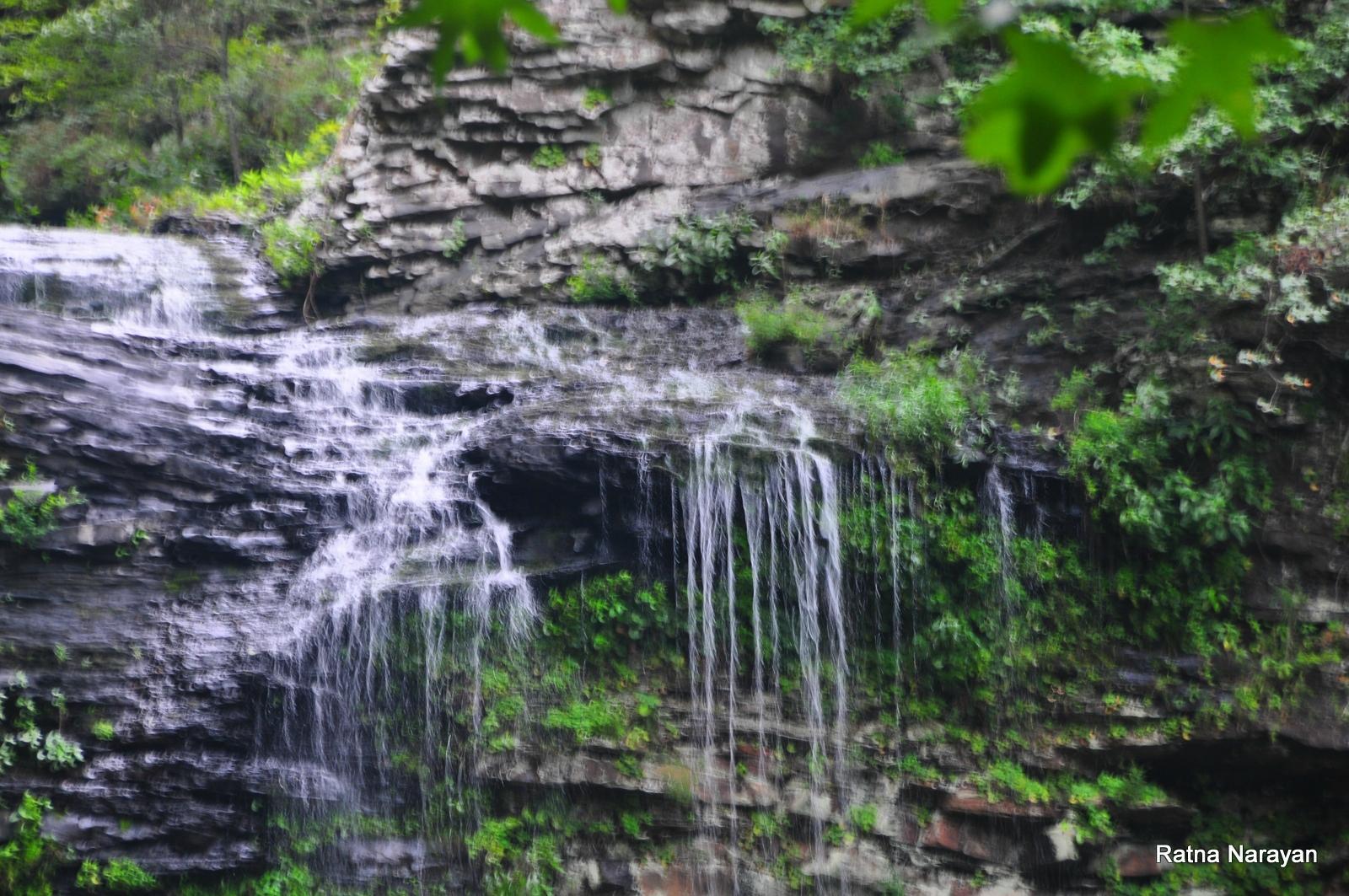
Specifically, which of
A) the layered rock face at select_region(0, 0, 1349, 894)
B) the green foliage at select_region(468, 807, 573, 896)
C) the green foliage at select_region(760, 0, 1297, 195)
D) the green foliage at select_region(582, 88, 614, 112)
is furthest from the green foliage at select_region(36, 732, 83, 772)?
the green foliage at select_region(582, 88, 614, 112)

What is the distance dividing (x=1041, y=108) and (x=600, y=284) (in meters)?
10.2

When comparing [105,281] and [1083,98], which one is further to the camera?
[105,281]

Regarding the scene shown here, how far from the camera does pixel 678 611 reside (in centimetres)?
800

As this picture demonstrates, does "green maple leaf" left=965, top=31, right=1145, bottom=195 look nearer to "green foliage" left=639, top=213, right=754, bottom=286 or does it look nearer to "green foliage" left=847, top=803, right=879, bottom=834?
"green foliage" left=847, top=803, right=879, bottom=834

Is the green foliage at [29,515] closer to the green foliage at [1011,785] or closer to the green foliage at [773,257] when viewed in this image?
the green foliage at [773,257]

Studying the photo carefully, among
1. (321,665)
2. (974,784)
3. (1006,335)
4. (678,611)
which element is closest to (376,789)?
(321,665)

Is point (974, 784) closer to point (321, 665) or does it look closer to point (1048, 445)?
point (1048, 445)

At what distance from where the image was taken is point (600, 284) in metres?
11.3

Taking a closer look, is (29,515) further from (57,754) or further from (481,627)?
(481,627)

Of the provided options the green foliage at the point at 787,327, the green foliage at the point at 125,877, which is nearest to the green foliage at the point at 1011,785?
the green foliage at the point at 787,327

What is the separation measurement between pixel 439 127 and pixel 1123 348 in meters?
8.58

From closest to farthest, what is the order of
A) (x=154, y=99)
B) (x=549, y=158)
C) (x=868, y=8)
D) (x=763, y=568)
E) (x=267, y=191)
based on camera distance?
(x=868, y=8) → (x=763, y=568) → (x=549, y=158) → (x=267, y=191) → (x=154, y=99)

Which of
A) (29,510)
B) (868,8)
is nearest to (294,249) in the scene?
(29,510)

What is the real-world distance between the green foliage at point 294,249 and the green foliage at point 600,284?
3.63 metres
